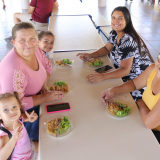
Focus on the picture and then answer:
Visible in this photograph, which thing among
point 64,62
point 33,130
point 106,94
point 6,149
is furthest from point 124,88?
point 6,149

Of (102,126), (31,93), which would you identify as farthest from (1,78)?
(102,126)

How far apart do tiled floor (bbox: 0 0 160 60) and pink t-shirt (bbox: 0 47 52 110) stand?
264cm

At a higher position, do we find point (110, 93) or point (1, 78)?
point (1, 78)

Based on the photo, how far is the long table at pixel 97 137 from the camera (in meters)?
1.09

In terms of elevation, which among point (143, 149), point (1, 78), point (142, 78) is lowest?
point (143, 149)

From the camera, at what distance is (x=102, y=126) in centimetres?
128

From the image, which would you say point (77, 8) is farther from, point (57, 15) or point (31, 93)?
point (31, 93)

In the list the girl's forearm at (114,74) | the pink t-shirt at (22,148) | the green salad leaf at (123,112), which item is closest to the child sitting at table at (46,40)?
the girl's forearm at (114,74)

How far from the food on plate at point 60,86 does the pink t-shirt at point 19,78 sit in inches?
4.9

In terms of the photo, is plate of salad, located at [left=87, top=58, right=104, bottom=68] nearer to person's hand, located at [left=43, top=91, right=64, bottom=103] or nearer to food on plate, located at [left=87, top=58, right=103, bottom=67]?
food on plate, located at [left=87, top=58, right=103, bottom=67]

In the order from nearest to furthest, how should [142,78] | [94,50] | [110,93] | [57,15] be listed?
[110,93]
[142,78]
[94,50]
[57,15]

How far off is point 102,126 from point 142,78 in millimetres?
664

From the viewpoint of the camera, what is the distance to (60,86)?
5.49 ft

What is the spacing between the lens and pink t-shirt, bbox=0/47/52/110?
53.1 inches
